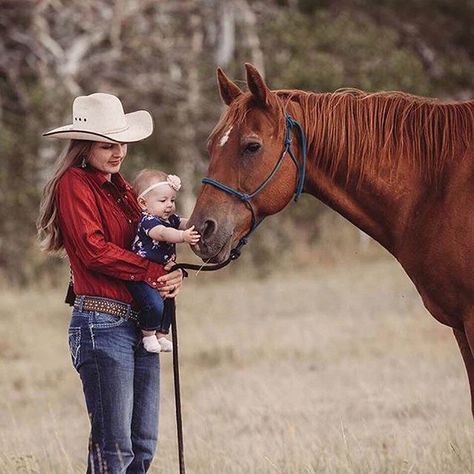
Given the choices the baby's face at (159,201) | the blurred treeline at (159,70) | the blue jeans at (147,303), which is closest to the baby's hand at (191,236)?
the baby's face at (159,201)

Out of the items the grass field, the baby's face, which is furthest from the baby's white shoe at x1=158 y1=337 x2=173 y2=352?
the grass field

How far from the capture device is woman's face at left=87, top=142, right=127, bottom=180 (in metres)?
4.29

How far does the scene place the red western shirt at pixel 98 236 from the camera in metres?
4.13

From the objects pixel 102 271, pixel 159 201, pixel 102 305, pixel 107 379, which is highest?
pixel 159 201

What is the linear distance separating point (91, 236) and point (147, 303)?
35 centimetres

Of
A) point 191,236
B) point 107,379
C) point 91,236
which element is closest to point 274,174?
point 191,236

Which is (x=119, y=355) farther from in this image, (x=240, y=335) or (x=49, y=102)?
(x=49, y=102)

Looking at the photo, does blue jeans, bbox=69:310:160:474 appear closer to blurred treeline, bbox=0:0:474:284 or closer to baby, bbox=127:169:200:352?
baby, bbox=127:169:200:352


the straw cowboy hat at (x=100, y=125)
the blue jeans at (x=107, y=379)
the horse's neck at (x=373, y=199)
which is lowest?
the blue jeans at (x=107, y=379)

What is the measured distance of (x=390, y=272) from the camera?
16.4 m

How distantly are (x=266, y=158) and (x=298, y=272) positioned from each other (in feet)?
42.7

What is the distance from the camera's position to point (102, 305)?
421cm

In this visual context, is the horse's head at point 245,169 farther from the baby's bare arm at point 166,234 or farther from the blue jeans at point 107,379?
the blue jeans at point 107,379

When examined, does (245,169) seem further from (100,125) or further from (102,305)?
(102,305)
